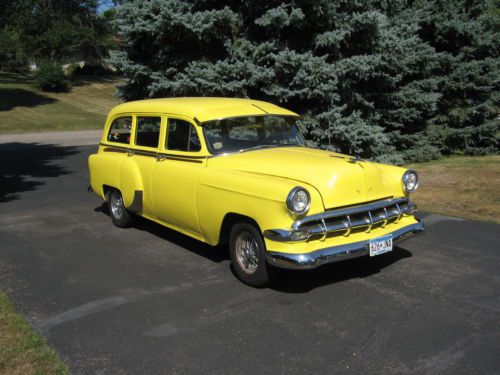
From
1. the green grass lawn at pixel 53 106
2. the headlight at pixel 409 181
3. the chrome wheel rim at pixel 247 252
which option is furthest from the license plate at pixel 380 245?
the green grass lawn at pixel 53 106

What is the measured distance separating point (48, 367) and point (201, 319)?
1.29 meters

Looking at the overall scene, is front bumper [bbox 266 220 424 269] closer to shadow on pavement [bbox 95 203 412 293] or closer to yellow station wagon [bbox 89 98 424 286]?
yellow station wagon [bbox 89 98 424 286]

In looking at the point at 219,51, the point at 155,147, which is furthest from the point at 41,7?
the point at 155,147

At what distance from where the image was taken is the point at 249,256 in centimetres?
516

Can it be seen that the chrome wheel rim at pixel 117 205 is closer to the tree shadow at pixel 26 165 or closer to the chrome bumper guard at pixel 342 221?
the tree shadow at pixel 26 165

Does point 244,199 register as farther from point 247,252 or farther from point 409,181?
point 409,181

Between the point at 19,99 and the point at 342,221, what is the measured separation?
3208 centimetres

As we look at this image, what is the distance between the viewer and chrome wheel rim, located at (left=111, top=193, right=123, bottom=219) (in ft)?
24.2

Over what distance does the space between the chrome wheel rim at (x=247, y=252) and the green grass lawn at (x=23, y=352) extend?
2.01m

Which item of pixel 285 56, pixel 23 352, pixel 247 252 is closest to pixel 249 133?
pixel 247 252

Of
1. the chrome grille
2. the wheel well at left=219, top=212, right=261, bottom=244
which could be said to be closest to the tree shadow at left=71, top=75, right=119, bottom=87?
the wheel well at left=219, top=212, right=261, bottom=244

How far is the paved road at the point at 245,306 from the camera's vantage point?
147 inches

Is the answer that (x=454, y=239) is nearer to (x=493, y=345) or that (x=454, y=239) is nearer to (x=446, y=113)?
(x=493, y=345)

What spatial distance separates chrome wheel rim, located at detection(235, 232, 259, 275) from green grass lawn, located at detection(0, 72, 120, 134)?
2093 centimetres
